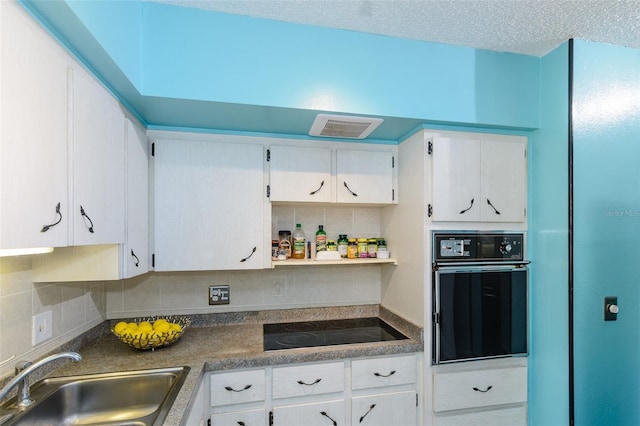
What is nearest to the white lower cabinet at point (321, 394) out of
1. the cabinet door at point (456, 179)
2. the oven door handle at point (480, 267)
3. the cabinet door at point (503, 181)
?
the oven door handle at point (480, 267)

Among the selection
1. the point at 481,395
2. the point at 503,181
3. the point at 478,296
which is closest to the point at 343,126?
the point at 503,181

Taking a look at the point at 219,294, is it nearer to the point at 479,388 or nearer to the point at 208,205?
the point at 208,205

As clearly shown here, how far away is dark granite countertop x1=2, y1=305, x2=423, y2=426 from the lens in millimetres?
1387

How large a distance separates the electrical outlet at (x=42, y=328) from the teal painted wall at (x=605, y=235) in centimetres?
240

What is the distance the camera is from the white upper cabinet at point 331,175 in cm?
185

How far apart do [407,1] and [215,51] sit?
0.85m

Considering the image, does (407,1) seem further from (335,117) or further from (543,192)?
(543,192)

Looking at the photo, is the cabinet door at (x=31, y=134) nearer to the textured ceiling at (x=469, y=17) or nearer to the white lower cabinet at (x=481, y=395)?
the textured ceiling at (x=469, y=17)

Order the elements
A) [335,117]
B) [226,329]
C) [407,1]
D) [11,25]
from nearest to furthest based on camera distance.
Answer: [11,25] → [407,1] → [335,117] → [226,329]

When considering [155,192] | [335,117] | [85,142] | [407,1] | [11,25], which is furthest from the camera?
[155,192]

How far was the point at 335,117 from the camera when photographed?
1.57 metres

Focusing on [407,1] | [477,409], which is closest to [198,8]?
[407,1]

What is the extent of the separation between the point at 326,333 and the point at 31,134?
1.59m

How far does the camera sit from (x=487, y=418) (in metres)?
1.77
